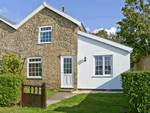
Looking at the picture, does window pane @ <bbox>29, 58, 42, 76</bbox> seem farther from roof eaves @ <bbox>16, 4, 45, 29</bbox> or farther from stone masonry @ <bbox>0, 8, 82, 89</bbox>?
roof eaves @ <bbox>16, 4, 45, 29</bbox>

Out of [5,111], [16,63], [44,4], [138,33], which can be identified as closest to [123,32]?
[138,33]

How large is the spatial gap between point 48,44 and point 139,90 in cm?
990

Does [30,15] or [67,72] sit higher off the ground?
[30,15]

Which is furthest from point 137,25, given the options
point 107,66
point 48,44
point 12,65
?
point 12,65

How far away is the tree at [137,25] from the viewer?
1760 centimetres

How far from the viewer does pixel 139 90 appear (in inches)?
226

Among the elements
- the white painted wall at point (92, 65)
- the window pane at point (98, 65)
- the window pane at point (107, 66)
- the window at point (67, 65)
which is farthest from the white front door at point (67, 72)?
the window pane at point (107, 66)

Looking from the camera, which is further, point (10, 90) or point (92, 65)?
point (92, 65)

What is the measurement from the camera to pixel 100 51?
12.9m

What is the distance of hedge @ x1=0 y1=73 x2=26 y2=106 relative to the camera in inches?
304

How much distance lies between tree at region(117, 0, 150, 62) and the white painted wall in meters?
6.39

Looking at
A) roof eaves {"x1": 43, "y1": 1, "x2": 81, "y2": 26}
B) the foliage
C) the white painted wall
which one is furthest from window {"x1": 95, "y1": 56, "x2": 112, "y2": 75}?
the foliage

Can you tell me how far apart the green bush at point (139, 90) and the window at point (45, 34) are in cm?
967

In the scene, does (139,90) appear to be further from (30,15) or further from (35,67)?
(30,15)
